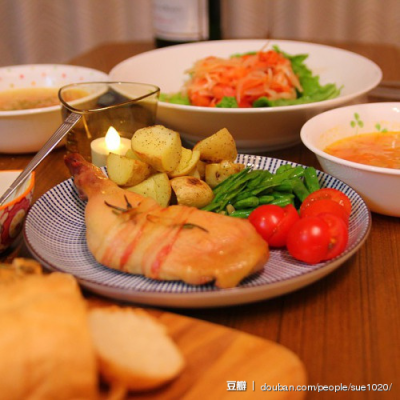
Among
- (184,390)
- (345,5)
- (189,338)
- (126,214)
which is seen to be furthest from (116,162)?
(345,5)

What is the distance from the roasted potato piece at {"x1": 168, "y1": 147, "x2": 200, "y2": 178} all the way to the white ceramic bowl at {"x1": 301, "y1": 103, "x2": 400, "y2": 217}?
1.06 feet

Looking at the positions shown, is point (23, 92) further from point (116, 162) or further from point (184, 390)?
point (184, 390)

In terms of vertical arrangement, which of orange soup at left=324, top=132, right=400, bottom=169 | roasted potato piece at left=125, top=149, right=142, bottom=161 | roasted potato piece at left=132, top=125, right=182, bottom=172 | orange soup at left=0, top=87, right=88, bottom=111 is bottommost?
orange soup at left=324, top=132, right=400, bottom=169

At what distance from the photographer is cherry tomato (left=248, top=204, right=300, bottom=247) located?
4.45 ft

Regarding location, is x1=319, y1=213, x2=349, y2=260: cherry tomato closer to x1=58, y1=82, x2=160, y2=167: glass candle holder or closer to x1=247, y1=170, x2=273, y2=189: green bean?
x1=247, y1=170, x2=273, y2=189: green bean

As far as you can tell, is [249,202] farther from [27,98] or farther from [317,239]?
[27,98]

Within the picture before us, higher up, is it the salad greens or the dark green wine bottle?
the dark green wine bottle

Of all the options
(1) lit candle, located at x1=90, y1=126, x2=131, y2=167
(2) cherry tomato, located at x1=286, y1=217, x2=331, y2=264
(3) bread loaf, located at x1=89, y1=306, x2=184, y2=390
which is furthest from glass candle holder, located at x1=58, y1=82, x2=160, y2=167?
(3) bread loaf, located at x1=89, y1=306, x2=184, y2=390

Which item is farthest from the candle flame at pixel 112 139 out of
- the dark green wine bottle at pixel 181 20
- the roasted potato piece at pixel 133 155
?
the dark green wine bottle at pixel 181 20

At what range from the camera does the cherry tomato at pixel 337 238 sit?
4.11ft

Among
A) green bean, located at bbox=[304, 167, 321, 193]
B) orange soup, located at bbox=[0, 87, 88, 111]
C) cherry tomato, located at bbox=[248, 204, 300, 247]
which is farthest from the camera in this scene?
orange soup, located at bbox=[0, 87, 88, 111]

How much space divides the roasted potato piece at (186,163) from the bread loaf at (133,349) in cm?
59

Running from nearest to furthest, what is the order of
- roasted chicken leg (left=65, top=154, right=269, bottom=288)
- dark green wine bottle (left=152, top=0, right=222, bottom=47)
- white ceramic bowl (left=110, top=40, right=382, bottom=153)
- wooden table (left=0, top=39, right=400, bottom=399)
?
wooden table (left=0, top=39, right=400, bottom=399) → roasted chicken leg (left=65, top=154, right=269, bottom=288) → white ceramic bowl (left=110, top=40, right=382, bottom=153) → dark green wine bottle (left=152, top=0, right=222, bottom=47)

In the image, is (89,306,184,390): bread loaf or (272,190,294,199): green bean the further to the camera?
(272,190,294,199): green bean
